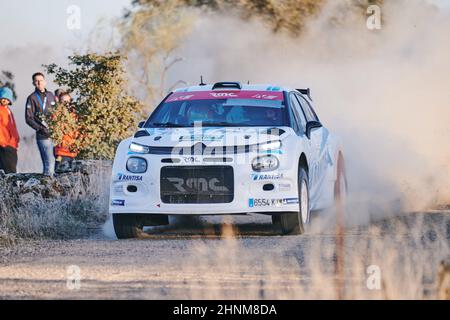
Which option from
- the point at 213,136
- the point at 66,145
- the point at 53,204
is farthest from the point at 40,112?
the point at 213,136

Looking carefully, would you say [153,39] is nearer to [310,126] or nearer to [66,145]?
[66,145]

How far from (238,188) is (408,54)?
47.1 ft

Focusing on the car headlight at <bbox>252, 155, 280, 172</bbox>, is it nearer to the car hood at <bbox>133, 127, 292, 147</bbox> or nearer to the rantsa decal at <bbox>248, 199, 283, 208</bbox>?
the car hood at <bbox>133, 127, 292, 147</bbox>

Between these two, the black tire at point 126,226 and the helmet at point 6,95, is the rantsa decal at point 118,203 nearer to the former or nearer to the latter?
the black tire at point 126,226

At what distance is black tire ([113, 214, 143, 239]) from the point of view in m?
12.3

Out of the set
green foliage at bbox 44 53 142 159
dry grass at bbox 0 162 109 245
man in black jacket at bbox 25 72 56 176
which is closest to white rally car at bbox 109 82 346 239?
dry grass at bbox 0 162 109 245

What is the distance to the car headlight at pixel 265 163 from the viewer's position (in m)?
12.1

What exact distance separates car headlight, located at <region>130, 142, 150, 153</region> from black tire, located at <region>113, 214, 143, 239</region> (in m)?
0.65

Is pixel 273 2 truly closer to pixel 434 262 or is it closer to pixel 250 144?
pixel 250 144

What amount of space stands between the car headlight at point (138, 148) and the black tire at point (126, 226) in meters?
0.65

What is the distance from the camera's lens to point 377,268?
9.18 metres

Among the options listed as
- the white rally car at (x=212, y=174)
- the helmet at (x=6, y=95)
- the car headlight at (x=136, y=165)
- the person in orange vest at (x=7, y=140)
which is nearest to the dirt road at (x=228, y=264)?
the white rally car at (x=212, y=174)

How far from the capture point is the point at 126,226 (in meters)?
12.4
